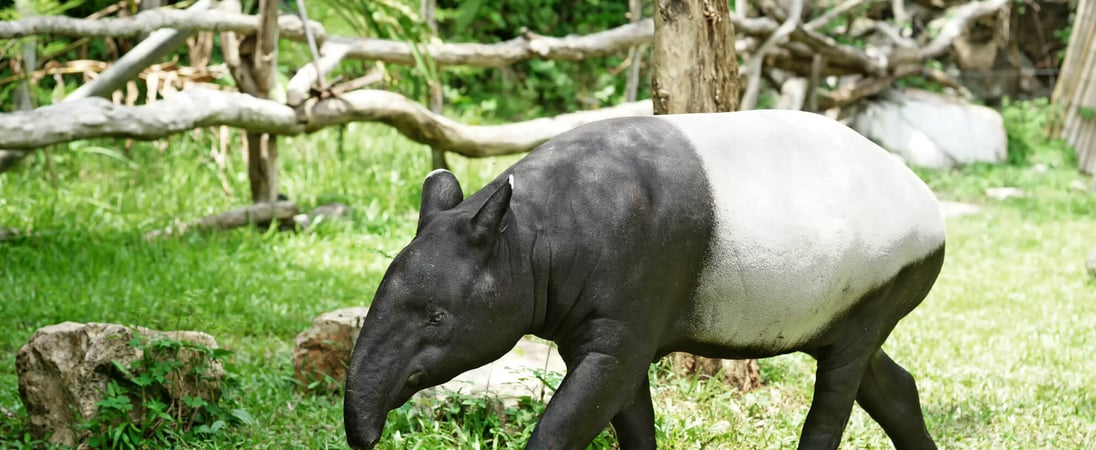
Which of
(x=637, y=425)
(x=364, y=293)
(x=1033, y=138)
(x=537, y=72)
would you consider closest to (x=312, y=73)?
(x=364, y=293)

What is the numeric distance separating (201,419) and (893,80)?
417 inches

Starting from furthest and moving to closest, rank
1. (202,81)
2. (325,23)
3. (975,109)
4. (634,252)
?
(975,109) → (325,23) → (202,81) → (634,252)

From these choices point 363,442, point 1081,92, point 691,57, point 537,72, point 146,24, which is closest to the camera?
point 363,442

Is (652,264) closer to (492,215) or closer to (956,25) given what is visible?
(492,215)

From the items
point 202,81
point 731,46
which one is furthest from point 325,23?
point 731,46

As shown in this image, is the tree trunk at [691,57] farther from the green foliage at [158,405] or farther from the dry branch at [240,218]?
the dry branch at [240,218]

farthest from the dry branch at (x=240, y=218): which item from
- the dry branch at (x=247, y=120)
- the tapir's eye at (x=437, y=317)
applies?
the tapir's eye at (x=437, y=317)

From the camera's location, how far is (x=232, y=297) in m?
6.00

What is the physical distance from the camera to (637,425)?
3111mm

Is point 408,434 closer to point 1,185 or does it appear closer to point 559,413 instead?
point 559,413

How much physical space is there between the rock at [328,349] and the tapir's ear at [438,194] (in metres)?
2.09

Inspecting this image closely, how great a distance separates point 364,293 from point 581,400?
3952mm

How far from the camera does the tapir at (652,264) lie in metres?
2.39

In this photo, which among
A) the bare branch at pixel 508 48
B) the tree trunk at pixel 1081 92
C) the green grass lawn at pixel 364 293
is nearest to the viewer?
the green grass lawn at pixel 364 293
